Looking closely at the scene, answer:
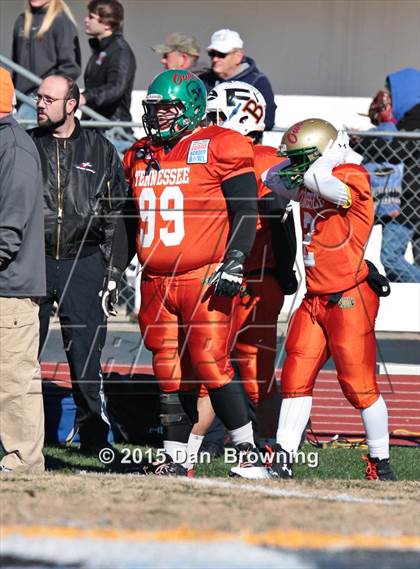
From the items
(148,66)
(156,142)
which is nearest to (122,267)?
(156,142)

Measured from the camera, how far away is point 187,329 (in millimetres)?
5520

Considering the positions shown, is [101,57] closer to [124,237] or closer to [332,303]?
[124,237]

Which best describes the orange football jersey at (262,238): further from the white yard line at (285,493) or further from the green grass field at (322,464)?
the white yard line at (285,493)

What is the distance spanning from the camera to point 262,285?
6.38m

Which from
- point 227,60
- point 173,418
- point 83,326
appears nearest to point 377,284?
point 173,418

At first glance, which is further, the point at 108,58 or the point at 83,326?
the point at 108,58

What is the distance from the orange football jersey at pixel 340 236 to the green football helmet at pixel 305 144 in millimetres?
131

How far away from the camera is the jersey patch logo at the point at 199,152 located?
5488 mm

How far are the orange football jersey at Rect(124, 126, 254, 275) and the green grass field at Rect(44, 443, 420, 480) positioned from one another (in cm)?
127

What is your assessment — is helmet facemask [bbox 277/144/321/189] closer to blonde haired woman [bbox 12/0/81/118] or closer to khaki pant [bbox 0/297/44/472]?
khaki pant [bbox 0/297/44/472]

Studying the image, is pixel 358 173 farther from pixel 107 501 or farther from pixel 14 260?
pixel 107 501

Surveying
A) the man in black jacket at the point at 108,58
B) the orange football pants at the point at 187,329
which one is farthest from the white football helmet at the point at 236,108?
the man in black jacket at the point at 108,58

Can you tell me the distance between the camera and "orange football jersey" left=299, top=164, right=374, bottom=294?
5.61 m

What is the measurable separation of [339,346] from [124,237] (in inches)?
48.3
